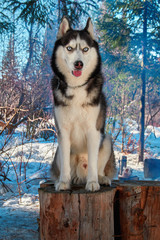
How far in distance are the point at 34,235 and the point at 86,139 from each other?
1.12m

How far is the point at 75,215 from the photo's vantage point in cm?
141

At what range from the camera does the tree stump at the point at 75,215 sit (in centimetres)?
141

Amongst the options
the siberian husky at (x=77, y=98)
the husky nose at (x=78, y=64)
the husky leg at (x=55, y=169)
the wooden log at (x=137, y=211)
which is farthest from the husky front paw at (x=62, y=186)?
the husky nose at (x=78, y=64)

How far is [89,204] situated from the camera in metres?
1.42

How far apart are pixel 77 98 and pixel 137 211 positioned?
0.90 metres

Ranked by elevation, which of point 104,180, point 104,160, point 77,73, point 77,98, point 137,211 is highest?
point 77,73

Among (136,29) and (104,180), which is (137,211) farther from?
(136,29)

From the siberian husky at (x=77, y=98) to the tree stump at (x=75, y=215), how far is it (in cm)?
9

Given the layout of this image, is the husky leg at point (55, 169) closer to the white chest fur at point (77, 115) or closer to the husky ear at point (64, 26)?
the white chest fur at point (77, 115)

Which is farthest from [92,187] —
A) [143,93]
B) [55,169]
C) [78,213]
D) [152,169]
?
[143,93]

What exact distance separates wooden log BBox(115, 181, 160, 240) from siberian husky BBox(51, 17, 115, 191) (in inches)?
7.0

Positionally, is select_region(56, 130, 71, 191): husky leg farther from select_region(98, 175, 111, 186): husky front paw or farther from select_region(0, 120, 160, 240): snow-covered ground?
select_region(0, 120, 160, 240): snow-covered ground

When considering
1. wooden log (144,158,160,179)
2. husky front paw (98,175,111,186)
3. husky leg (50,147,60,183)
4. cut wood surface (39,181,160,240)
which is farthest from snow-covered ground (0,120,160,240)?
husky front paw (98,175,111,186)

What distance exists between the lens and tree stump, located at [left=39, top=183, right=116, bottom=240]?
1408 millimetres
